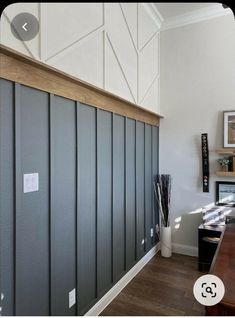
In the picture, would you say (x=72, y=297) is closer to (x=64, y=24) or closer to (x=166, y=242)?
(x=166, y=242)

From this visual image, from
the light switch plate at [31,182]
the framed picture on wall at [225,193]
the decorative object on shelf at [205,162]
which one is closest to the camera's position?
the light switch plate at [31,182]

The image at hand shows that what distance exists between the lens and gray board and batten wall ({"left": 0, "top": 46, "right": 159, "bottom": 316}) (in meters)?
1.29

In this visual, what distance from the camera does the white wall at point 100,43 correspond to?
1.42m

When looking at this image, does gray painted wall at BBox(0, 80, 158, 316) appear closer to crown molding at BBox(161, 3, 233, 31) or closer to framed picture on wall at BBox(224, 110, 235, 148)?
framed picture on wall at BBox(224, 110, 235, 148)

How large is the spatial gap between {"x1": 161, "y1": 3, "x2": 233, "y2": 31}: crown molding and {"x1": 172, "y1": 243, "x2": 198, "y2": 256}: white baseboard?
10.4ft

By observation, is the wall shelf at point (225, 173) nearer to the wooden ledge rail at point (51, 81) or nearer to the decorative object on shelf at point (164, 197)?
the decorative object on shelf at point (164, 197)

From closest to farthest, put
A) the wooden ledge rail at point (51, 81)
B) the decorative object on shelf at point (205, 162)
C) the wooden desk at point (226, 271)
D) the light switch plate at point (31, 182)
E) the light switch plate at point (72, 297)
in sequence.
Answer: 1. the wooden desk at point (226, 271)
2. the wooden ledge rail at point (51, 81)
3. the light switch plate at point (31, 182)
4. the light switch plate at point (72, 297)
5. the decorative object on shelf at point (205, 162)

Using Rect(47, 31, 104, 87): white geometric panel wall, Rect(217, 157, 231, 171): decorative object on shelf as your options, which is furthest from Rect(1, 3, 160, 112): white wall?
Rect(217, 157, 231, 171): decorative object on shelf

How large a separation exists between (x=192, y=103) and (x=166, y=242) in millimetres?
2012

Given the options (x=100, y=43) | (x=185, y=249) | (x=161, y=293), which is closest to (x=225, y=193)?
(x=185, y=249)

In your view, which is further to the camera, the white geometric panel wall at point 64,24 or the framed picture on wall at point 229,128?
the framed picture on wall at point 229,128

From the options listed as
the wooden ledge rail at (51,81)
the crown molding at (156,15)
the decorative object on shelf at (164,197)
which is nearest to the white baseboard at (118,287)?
the decorative object on shelf at (164,197)

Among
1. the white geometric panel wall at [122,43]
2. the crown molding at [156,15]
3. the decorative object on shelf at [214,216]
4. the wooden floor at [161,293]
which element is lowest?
the wooden floor at [161,293]

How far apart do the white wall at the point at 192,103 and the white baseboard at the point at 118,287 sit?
67 cm
